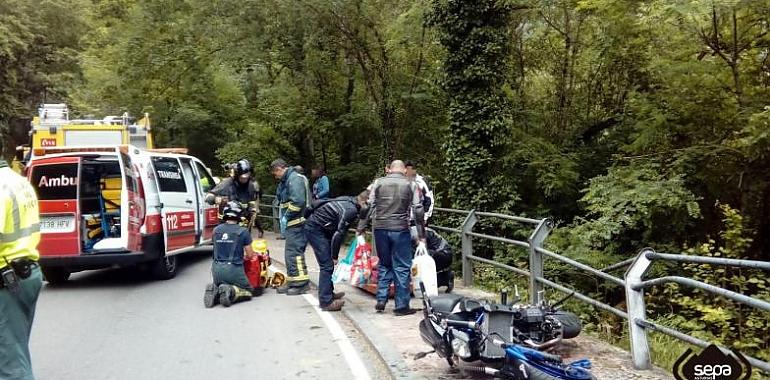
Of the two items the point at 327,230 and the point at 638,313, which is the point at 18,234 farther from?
Result: the point at 638,313

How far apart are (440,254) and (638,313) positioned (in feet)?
11.6

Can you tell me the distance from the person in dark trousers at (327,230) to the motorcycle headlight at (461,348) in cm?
318

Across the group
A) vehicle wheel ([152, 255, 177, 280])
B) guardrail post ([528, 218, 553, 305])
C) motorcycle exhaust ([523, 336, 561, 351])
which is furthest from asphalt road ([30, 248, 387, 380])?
guardrail post ([528, 218, 553, 305])

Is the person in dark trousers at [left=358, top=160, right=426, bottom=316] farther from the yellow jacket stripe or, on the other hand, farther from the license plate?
the license plate

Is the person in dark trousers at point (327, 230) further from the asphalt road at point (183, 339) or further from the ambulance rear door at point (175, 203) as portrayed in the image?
the ambulance rear door at point (175, 203)

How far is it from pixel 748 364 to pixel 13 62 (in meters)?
32.2

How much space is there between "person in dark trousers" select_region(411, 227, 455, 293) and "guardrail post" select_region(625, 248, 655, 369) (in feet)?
11.4

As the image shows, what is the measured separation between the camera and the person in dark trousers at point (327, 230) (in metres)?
8.28

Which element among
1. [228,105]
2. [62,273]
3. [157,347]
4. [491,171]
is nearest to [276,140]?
[228,105]

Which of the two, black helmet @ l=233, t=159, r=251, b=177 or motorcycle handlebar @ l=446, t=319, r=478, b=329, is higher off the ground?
black helmet @ l=233, t=159, r=251, b=177

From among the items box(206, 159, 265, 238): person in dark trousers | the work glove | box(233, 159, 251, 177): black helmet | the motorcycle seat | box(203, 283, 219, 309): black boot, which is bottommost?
box(203, 283, 219, 309): black boot

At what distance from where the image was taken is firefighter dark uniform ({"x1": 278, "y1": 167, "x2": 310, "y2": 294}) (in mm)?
9258

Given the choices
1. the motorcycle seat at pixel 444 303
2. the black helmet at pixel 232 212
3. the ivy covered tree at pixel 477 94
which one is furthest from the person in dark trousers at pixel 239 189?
the motorcycle seat at pixel 444 303

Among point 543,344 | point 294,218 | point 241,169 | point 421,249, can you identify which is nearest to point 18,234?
point 543,344
